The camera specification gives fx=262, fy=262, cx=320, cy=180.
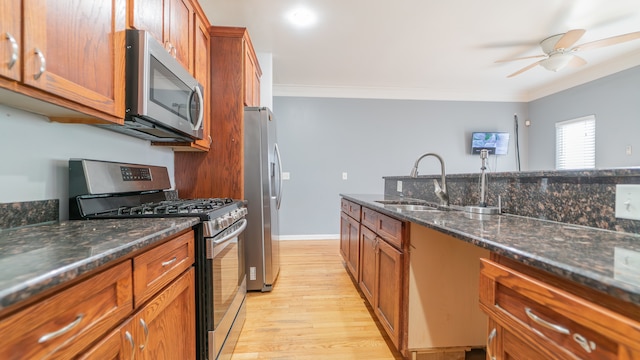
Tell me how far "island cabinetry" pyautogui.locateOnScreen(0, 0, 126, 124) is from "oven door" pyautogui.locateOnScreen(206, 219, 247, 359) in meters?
0.74

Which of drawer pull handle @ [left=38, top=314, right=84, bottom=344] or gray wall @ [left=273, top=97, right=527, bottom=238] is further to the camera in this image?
gray wall @ [left=273, top=97, right=527, bottom=238]

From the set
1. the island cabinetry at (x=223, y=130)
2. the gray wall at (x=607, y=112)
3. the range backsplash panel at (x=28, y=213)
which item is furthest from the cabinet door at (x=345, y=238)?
the gray wall at (x=607, y=112)

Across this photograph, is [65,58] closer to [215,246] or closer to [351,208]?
[215,246]

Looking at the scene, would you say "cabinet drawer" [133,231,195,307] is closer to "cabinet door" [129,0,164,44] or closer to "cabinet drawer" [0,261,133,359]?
"cabinet drawer" [0,261,133,359]

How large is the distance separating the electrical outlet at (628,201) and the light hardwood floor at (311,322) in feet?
4.14

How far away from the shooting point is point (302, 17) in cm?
255

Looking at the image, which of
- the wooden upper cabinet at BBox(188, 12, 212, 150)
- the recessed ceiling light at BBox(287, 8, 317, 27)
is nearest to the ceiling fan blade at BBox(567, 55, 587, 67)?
the recessed ceiling light at BBox(287, 8, 317, 27)

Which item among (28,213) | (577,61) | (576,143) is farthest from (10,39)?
(576,143)

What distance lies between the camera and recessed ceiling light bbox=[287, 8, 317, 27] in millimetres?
2463

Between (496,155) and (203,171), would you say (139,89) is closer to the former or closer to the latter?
(203,171)

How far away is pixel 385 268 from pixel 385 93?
366cm

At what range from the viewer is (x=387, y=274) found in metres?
1.60

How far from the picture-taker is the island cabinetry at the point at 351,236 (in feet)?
7.64

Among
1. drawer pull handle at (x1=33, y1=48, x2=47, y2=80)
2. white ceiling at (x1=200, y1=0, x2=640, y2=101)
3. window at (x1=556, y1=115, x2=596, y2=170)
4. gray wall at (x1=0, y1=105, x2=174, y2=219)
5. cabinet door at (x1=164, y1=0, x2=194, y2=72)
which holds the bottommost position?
gray wall at (x1=0, y1=105, x2=174, y2=219)
